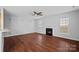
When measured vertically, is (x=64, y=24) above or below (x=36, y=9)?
below

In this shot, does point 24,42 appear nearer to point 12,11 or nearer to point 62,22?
point 12,11

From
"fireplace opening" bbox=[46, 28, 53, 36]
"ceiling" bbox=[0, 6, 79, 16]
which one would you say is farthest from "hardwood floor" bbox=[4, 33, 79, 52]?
"ceiling" bbox=[0, 6, 79, 16]

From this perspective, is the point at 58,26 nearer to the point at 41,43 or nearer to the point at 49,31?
the point at 49,31

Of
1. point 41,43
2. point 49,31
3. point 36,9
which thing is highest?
point 36,9

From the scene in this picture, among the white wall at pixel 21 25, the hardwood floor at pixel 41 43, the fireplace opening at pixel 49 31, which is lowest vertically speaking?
the hardwood floor at pixel 41 43

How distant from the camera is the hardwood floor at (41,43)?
1.43m

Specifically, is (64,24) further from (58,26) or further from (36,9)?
(36,9)

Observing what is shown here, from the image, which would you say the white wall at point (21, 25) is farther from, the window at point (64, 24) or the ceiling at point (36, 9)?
the window at point (64, 24)

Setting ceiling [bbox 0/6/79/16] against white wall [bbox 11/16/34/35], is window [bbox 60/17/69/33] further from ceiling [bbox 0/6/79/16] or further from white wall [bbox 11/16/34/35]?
white wall [bbox 11/16/34/35]

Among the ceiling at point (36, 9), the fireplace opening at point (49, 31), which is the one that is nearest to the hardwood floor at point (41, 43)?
the fireplace opening at point (49, 31)

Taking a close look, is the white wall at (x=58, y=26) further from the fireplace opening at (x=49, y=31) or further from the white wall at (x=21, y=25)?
the white wall at (x=21, y=25)

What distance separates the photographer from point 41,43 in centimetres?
144

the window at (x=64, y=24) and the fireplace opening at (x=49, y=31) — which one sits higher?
the window at (x=64, y=24)

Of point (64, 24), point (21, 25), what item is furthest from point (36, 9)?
point (64, 24)
